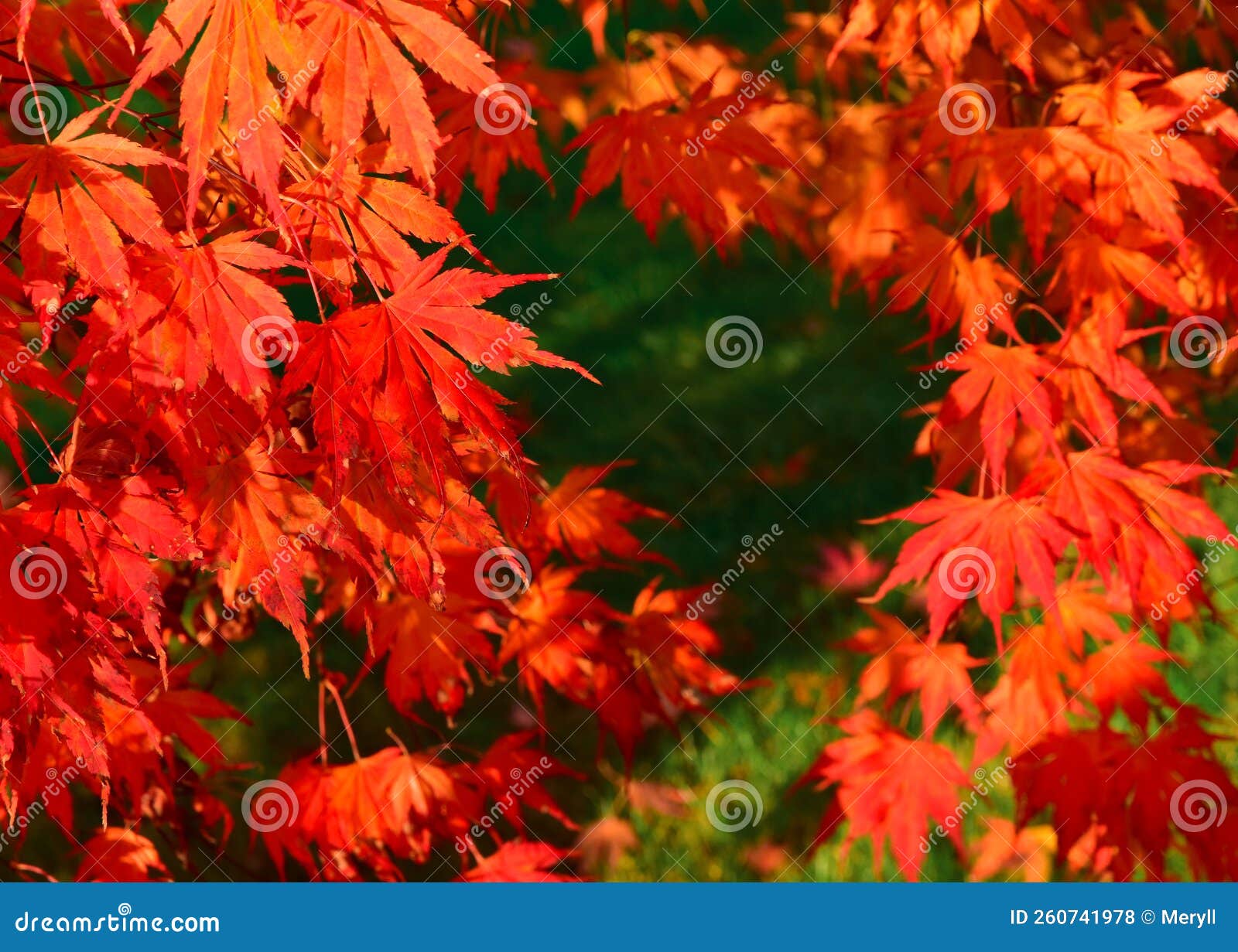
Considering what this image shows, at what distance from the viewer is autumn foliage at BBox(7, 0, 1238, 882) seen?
1.02 meters

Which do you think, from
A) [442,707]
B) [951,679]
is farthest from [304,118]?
[951,679]

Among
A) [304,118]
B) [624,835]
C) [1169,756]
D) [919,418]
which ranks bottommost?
[624,835]

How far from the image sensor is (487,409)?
3.34ft

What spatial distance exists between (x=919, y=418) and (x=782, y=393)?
1.24 feet

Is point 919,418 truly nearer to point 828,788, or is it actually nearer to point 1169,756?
point 828,788

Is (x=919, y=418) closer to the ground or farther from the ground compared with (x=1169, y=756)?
farther from the ground

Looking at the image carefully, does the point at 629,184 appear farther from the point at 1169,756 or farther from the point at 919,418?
the point at 919,418

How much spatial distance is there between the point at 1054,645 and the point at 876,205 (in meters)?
1.05

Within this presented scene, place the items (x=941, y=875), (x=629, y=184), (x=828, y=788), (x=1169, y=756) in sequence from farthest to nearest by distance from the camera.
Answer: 1. (x=828, y=788)
2. (x=941, y=875)
3. (x=629, y=184)
4. (x=1169, y=756)

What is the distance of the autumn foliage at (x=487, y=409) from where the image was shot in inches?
40.3

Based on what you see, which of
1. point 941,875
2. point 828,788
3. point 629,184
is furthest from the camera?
point 828,788

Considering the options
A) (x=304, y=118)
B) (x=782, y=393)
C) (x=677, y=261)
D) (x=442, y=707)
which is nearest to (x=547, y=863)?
(x=442, y=707)

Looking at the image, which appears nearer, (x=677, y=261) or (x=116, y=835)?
(x=116, y=835)

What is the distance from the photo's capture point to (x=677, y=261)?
3396 mm
